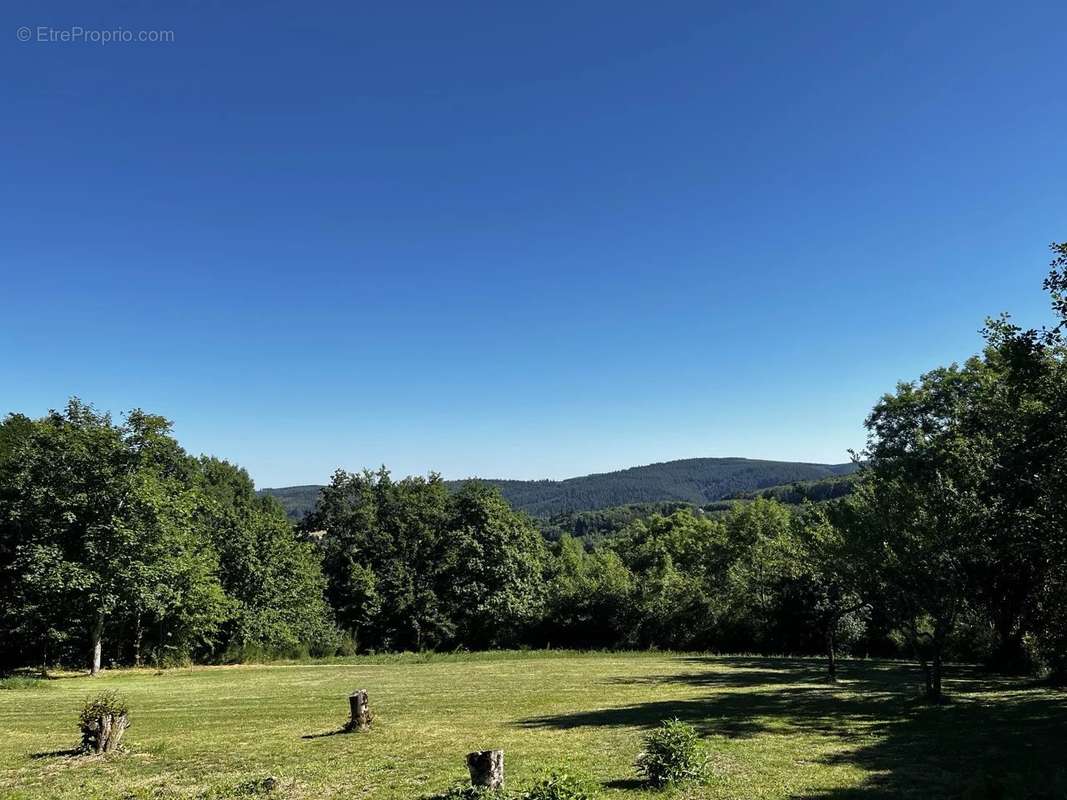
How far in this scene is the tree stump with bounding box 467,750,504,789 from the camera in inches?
368

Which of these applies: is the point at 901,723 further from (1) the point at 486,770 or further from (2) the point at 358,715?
(2) the point at 358,715

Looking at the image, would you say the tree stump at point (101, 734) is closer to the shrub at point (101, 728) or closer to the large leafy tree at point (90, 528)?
the shrub at point (101, 728)

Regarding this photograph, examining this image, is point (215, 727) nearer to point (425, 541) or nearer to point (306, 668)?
point (306, 668)

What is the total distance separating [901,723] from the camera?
15.1 metres

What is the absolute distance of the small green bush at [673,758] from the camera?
33.4ft

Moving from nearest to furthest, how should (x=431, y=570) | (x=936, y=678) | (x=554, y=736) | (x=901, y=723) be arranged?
(x=554, y=736) < (x=901, y=723) < (x=936, y=678) < (x=431, y=570)

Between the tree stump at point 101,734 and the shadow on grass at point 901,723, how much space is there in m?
9.40

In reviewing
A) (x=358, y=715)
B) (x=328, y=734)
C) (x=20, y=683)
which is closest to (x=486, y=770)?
(x=358, y=715)

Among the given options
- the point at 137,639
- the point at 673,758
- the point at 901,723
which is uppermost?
the point at 673,758

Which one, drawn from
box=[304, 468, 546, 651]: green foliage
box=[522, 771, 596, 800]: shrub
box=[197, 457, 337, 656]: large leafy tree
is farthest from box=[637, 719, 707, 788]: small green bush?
box=[304, 468, 546, 651]: green foliage

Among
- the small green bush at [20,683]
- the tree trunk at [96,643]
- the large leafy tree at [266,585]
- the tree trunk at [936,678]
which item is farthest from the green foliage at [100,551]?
the tree trunk at [936,678]

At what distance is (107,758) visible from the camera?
42.2 ft

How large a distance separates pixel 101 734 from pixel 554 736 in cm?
978

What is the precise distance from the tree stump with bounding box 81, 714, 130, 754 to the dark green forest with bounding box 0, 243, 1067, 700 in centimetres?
1996
